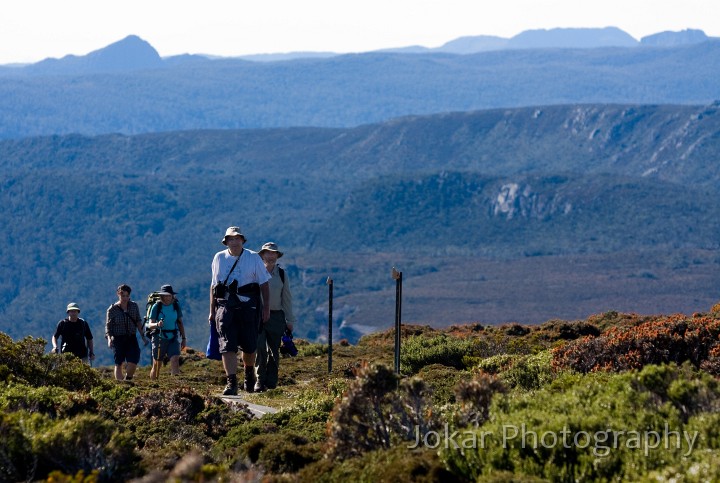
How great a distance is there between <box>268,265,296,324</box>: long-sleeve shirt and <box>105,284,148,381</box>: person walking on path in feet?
8.75

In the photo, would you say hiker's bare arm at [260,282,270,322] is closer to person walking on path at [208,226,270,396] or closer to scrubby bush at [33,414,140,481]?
person walking on path at [208,226,270,396]

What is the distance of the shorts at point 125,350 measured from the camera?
17.0 m

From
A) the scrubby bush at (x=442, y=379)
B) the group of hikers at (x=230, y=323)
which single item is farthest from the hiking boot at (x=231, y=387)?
the scrubby bush at (x=442, y=379)

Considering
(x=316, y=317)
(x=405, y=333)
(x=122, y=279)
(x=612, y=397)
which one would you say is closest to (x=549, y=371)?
(x=612, y=397)

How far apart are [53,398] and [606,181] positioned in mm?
192423

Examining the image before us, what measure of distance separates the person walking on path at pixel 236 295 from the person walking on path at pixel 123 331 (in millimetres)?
3302

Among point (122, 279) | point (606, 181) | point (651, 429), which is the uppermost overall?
point (651, 429)

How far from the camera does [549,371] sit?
41.8ft

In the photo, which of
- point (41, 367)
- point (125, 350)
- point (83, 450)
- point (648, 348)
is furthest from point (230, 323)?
point (83, 450)

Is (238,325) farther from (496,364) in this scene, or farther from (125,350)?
(125,350)

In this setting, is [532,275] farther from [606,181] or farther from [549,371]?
[549,371]

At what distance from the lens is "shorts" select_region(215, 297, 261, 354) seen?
13.5 m

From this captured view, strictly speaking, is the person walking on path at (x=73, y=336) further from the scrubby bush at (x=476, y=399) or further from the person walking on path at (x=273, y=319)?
the scrubby bush at (x=476, y=399)

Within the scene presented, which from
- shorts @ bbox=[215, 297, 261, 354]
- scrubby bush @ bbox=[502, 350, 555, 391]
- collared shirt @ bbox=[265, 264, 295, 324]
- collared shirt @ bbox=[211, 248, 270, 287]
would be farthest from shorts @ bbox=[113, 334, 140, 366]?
scrubby bush @ bbox=[502, 350, 555, 391]
